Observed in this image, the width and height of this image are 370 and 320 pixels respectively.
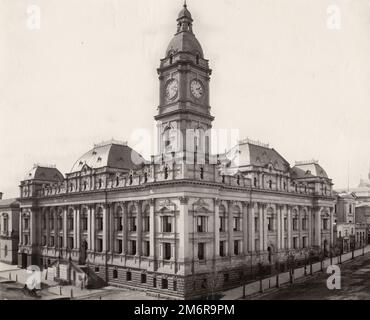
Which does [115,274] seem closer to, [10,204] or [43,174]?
[43,174]

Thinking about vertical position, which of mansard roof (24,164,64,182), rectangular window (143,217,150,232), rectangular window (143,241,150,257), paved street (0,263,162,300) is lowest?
paved street (0,263,162,300)

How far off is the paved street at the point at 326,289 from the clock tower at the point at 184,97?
1883cm

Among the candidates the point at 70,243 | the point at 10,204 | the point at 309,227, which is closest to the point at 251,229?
the point at 309,227

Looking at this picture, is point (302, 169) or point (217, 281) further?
point (302, 169)

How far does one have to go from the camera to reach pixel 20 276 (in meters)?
65.5

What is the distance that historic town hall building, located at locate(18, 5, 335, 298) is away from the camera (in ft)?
157

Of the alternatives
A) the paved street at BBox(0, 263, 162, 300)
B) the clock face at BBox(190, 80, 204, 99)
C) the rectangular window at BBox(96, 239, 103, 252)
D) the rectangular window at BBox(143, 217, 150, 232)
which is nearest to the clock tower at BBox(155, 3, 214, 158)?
the clock face at BBox(190, 80, 204, 99)

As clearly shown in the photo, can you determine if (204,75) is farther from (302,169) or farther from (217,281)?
(302,169)

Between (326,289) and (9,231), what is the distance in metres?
60.9

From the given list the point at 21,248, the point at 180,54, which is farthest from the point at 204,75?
the point at 21,248

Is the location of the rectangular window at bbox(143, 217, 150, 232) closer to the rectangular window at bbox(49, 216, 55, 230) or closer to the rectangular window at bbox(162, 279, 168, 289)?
the rectangular window at bbox(162, 279, 168, 289)

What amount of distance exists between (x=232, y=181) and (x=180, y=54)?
17.6 metres

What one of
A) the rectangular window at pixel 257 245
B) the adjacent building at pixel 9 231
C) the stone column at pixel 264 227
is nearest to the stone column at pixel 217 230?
the rectangular window at pixel 257 245
